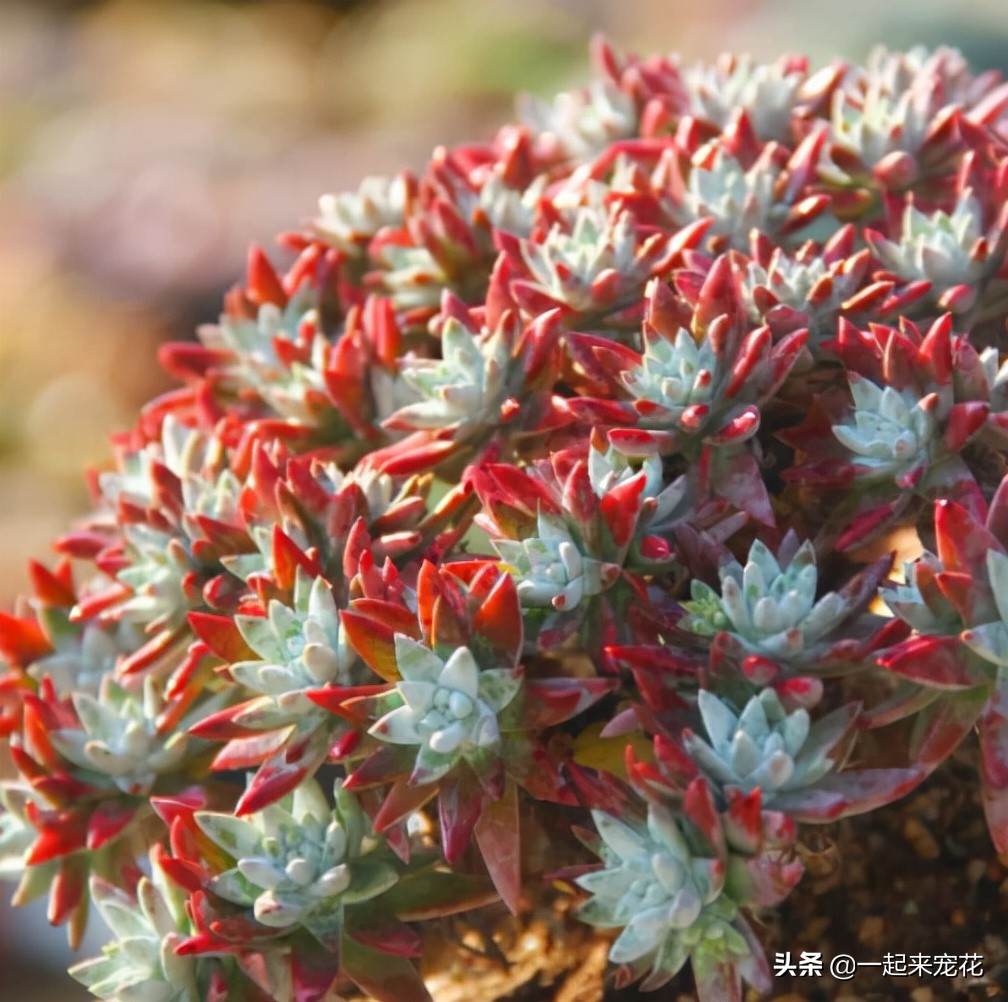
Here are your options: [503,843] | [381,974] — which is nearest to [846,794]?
[503,843]

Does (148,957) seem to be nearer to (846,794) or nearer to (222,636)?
(222,636)

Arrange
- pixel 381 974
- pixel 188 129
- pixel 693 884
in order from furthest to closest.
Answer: pixel 188 129 < pixel 381 974 < pixel 693 884

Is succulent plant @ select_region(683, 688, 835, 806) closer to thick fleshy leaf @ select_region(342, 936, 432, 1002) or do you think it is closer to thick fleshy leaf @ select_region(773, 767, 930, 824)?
thick fleshy leaf @ select_region(773, 767, 930, 824)

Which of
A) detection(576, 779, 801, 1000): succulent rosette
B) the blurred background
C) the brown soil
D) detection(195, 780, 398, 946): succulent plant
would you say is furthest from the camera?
the blurred background

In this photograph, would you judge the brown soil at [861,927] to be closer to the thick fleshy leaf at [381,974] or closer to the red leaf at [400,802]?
the thick fleshy leaf at [381,974]

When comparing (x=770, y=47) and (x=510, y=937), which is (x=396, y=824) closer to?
(x=510, y=937)

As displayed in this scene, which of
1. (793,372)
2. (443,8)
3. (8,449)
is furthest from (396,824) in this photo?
(443,8)

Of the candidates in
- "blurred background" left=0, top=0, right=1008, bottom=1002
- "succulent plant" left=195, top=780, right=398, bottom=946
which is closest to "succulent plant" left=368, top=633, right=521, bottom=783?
"succulent plant" left=195, top=780, right=398, bottom=946

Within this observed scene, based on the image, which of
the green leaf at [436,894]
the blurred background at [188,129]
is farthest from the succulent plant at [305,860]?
the blurred background at [188,129]
